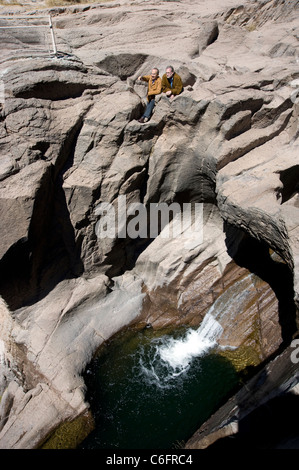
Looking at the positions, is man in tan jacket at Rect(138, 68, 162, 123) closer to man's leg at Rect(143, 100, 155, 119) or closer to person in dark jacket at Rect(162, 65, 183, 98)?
man's leg at Rect(143, 100, 155, 119)

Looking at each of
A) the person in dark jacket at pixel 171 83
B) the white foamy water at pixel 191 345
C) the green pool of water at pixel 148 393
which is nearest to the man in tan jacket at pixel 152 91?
the person in dark jacket at pixel 171 83

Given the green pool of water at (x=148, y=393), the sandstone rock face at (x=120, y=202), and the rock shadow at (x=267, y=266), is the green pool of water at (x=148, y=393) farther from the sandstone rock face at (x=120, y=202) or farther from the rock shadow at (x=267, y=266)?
the rock shadow at (x=267, y=266)

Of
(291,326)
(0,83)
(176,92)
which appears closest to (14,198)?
(0,83)

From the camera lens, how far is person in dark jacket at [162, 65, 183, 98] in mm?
8672

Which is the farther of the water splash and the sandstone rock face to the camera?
the water splash

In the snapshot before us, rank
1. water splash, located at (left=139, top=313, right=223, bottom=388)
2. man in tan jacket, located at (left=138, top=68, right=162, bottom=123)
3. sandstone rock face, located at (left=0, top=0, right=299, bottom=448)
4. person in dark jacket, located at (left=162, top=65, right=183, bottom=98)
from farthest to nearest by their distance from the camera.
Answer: man in tan jacket, located at (left=138, top=68, right=162, bottom=123)
person in dark jacket, located at (left=162, top=65, right=183, bottom=98)
water splash, located at (left=139, top=313, right=223, bottom=388)
sandstone rock face, located at (left=0, top=0, right=299, bottom=448)

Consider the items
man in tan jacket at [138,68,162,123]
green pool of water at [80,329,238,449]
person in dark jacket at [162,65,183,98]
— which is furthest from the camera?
man in tan jacket at [138,68,162,123]

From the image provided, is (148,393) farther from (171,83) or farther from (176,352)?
(171,83)

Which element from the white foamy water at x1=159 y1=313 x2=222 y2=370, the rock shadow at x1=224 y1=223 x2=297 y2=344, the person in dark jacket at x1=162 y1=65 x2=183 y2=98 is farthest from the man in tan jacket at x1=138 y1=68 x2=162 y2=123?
the white foamy water at x1=159 y1=313 x2=222 y2=370

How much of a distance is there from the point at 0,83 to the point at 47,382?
7.14 meters

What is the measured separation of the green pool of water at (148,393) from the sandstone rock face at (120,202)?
41 centimetres

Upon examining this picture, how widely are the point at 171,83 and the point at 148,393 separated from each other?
780 centimetres

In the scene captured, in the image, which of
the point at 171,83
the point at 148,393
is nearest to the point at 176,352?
the point at 148,393

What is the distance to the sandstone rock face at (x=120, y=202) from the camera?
299 inches
